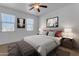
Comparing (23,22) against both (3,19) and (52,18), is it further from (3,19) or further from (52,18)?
(52,18)

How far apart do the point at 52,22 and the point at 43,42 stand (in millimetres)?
416

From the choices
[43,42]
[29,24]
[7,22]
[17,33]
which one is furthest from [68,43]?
[7,22]

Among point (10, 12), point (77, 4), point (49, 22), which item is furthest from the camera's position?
point (49, 22)

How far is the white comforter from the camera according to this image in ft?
4.26

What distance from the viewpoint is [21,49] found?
130cm

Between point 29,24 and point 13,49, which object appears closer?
point 13,49

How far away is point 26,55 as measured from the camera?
3.95 feet

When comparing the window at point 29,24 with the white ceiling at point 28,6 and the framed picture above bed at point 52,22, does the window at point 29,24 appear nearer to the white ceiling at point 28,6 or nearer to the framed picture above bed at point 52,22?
the white ceiling at point 28,6

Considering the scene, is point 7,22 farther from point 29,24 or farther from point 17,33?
point 29,24

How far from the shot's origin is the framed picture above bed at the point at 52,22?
4.63 ft

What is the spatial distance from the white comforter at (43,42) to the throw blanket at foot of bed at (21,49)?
0.07 meters

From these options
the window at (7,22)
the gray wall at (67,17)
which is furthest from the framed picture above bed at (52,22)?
the window at (7,22)

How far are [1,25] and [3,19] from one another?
0.10 metres

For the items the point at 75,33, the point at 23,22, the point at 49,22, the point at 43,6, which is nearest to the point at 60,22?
the point at 49,22
